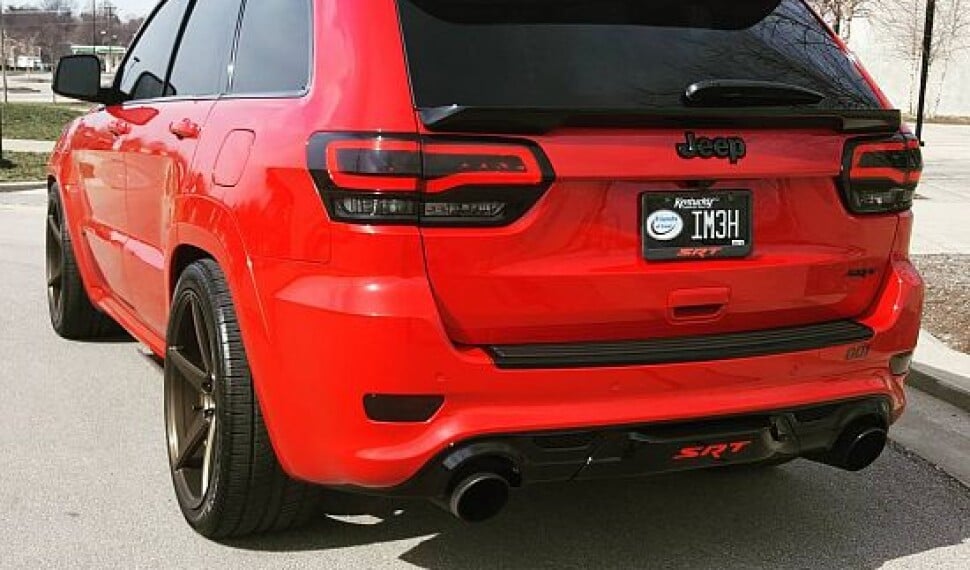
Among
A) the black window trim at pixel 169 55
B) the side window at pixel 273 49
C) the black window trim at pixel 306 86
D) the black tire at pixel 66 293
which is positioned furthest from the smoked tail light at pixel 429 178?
the black tire at pixel 66 293

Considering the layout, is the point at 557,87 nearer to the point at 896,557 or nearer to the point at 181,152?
the point at 181,152

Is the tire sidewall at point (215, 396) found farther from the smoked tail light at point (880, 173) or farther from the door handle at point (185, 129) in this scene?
the smoked tail light at point (880, 173)

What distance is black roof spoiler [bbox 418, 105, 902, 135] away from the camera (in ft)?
8.77

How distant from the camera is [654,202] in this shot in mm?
2861

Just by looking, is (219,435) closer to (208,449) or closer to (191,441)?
(208,449)

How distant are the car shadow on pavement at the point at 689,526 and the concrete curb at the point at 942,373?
1.10m

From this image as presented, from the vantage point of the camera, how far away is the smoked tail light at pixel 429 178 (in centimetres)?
266

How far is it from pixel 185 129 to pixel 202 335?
773 mm

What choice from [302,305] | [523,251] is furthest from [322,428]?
[523,251]

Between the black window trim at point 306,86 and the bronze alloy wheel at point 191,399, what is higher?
the black window trim at point 306,86

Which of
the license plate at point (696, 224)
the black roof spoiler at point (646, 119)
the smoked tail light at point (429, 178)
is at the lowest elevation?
the license plate at point (696, 224)

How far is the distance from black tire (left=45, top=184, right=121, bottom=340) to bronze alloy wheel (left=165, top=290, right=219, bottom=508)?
2.37 metres

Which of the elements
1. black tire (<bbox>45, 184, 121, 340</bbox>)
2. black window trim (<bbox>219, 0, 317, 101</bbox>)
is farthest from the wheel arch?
black tire (<bbox>45, 184, 121, 340</bbox>)

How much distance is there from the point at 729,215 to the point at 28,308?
540 centimetres
